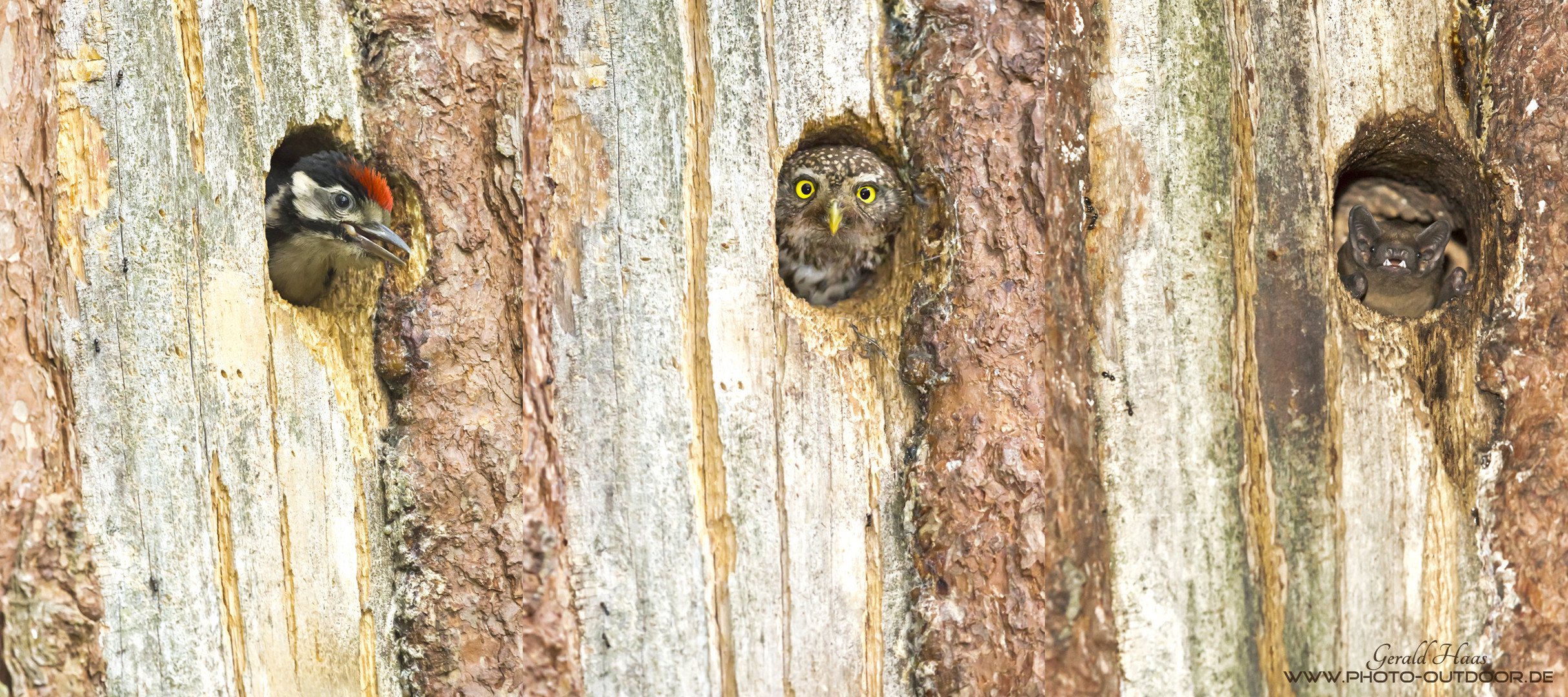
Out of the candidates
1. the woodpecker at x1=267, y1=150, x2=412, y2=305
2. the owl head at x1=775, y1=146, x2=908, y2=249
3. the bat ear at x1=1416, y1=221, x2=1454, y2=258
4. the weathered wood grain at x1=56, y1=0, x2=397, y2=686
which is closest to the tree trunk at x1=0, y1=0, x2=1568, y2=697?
the weathered wood grain at x1=56, y1=0, x2=397, y2=686

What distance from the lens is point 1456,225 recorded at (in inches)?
136

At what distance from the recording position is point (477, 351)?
8.63ft

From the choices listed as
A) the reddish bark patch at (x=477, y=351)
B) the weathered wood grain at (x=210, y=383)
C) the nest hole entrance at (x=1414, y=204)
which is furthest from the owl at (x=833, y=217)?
the weathered wood grain at (x=210, y=383)

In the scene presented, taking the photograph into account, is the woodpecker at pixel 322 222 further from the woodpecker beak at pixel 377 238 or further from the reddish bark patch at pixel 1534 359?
the reddish bark patch at pixel 1534 359

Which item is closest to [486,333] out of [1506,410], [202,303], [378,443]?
[378,443]

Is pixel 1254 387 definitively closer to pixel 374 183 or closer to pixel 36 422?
pixel 374 183

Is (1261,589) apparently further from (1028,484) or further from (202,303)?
(202,303)

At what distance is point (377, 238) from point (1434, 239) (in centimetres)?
324

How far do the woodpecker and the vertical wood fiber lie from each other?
0.65 meters

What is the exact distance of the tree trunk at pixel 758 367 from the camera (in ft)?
8.55

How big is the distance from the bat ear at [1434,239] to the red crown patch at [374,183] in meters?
3.17

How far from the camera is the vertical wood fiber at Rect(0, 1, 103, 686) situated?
7.89ft

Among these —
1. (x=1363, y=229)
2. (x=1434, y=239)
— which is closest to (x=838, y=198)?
(x=1363, y=229)
